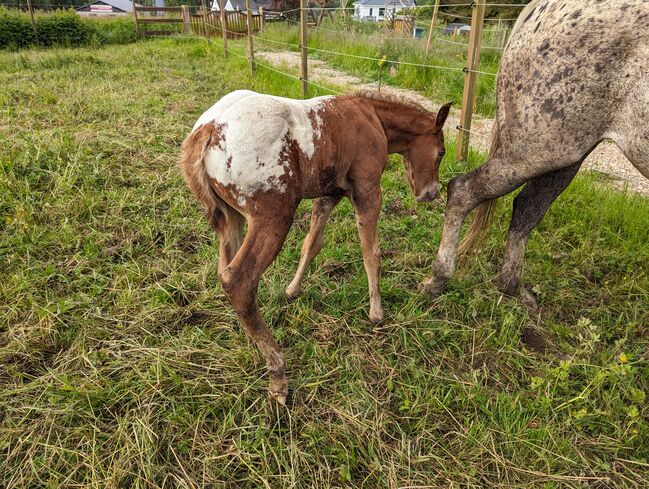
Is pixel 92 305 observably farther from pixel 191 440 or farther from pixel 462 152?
pixel 462 152

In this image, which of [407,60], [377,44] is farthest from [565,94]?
[377,44]

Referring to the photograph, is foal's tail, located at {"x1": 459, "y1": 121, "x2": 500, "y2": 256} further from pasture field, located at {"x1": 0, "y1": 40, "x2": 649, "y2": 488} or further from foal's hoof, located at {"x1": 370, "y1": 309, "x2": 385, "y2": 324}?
foal's hoof, located at {"x1": 370, "y1": 309, "x2": 385, "y2": 324}

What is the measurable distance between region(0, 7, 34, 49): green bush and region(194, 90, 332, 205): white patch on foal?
49.0 feet

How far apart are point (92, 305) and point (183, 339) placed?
2.17ft

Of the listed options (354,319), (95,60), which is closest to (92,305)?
(354,319)

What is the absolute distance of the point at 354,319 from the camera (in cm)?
251

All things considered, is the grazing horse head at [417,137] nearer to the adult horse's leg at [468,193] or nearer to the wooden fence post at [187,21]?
the adult horse's leg at [468,193]

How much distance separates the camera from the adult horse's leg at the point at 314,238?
2652 mm

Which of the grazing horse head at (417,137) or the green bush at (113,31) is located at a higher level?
the green bush at (113,31)

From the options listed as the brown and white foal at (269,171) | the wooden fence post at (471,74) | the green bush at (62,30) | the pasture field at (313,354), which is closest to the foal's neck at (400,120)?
the brown and white foal at (269,171)

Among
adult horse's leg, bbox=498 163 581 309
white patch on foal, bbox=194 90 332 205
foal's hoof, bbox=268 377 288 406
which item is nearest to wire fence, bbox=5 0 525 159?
adult horse's leg, bbox=498 163 581 309

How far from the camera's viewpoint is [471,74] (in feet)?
13.6

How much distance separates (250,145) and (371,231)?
915mm

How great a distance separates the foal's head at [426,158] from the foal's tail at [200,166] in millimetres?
1317
